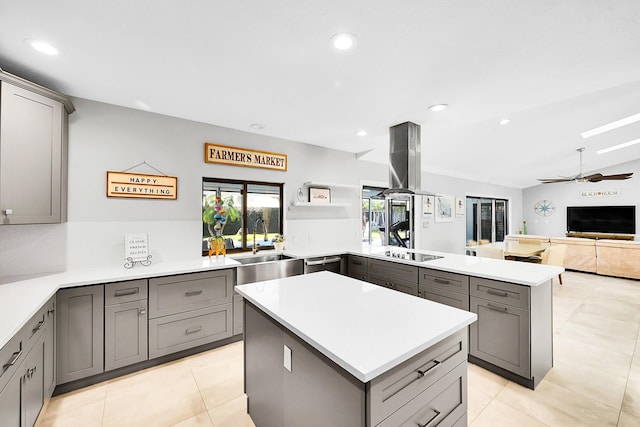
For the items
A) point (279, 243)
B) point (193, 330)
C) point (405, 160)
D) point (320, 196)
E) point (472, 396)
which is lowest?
point (472, 396)

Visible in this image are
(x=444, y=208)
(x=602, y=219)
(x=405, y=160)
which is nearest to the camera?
(x=405, y=160)

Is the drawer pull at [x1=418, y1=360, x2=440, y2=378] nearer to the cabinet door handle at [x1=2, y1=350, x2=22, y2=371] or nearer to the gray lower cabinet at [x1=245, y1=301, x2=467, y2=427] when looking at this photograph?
the gray lower cabinet at [x1=245, y1=301, x2=467, y2=427]

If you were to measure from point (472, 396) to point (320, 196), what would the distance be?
115 inches

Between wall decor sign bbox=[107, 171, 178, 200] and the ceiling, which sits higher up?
the ceiling

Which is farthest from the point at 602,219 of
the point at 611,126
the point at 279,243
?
the point at 279,243

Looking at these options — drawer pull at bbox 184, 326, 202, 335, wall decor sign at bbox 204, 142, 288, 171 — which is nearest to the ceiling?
wall decor sign at bbox 204, 142, 288, 171

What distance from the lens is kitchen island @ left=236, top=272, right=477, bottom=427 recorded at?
1008mm

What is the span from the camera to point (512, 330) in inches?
85.6

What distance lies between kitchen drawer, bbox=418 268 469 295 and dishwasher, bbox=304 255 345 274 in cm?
116

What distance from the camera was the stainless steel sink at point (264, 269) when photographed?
9.52 feet

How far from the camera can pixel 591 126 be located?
4027 millimetres

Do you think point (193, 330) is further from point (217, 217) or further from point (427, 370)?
point (427, 370)

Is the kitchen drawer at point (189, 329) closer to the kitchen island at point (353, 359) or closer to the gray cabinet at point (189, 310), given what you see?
the gray cabinet at point (189, 310)

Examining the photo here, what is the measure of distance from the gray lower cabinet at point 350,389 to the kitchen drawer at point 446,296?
1.21 m
